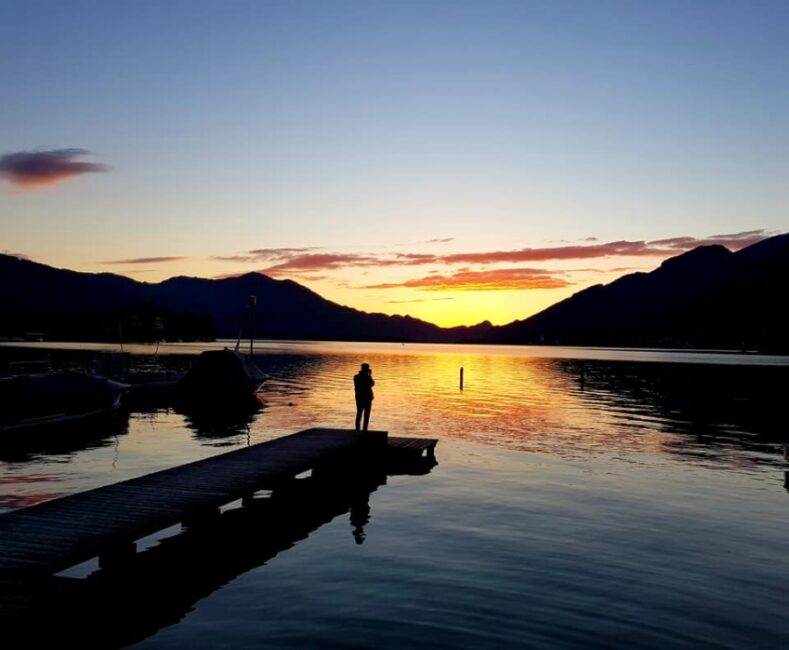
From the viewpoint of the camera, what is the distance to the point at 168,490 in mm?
18594

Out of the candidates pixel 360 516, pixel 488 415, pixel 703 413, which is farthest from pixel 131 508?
pixel 703 413

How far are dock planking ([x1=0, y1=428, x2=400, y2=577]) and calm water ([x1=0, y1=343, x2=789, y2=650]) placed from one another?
4.99 ft

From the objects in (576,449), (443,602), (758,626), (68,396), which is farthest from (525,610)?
(68,396)

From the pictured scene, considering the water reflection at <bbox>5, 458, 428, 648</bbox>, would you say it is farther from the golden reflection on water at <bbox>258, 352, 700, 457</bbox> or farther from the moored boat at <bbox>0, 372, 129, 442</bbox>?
the moored boat at <bbox>0, 372, 129, 442</bbox>

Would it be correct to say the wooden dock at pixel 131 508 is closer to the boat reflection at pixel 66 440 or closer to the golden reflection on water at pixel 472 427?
the golden reflection on water at pixel 472 427

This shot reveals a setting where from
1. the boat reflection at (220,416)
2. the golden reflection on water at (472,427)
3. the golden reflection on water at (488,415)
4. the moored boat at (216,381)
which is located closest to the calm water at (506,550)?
the golden reflection on water at (472,427)

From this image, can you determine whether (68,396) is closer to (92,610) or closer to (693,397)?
(92,610)

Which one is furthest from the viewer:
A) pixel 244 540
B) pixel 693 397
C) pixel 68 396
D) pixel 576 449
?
pixel 693 397

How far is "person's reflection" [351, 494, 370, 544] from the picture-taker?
20.4 meters

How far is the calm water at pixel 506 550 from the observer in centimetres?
1319

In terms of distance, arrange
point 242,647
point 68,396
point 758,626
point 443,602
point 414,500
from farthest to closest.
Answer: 1. point 68,396
2. point 414,500
3. point 443,602
4. point 758,626
5. point 242,647

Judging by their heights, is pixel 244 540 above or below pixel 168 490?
below

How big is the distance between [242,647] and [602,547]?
10672 millimetres

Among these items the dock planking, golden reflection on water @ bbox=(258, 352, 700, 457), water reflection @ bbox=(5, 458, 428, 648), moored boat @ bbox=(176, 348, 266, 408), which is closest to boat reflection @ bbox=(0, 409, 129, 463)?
golden reflection on water @ bbox=(258, 352, 700, 457)
